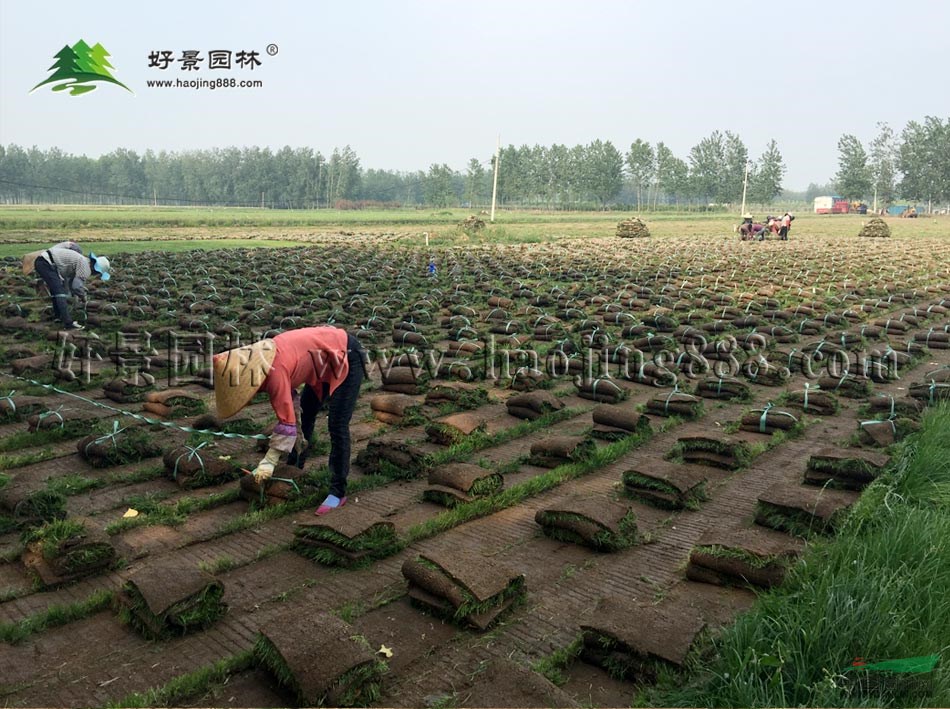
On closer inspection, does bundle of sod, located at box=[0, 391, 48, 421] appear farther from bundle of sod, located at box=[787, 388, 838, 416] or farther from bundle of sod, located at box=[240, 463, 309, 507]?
bundle of sod, located at box=[787, 388, 838, 416]

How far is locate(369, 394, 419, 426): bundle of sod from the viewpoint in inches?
290

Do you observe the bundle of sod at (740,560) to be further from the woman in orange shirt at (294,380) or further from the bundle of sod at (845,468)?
the woman in orange shirt at (294,380)

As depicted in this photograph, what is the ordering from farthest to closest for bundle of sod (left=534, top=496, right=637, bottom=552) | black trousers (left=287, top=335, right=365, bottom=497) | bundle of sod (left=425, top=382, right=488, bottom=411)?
bundle of sod (left=425, top=382, right=488, bottom=411) → black trousers (left=287, top=335, right=365, bottom=497) → bundle of sod (left=534, top=496, right=637, bottom=552)

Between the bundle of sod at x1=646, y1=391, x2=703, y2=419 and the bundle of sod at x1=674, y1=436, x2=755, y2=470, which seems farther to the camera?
the bundle of sod at x1=646, y1=391, x2=703, y2=419

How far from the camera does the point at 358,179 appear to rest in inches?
3947

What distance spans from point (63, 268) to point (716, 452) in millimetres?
9710

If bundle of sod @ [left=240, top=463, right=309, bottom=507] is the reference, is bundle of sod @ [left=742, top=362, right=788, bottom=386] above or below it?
above

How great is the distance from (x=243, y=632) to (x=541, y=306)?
37.3 feet

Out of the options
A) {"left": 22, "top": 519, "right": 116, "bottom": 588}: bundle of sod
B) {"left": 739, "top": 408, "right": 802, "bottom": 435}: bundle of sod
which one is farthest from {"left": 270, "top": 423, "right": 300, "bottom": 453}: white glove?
{"left": 739, "top": 408, "right": 802, "bottom": 435}: bundle of sod

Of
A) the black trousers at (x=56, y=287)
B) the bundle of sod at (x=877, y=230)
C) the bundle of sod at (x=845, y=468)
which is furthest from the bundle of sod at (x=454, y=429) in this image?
the bundle of sod at (x=877, y=230)

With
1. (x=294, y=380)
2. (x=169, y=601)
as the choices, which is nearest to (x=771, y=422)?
(x=294, y=380)

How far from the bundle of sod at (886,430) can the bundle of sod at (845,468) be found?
0.77 metres

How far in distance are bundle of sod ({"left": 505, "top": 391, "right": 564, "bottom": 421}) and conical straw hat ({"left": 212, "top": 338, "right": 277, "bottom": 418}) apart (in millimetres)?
3658

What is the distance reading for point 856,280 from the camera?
18.7m
